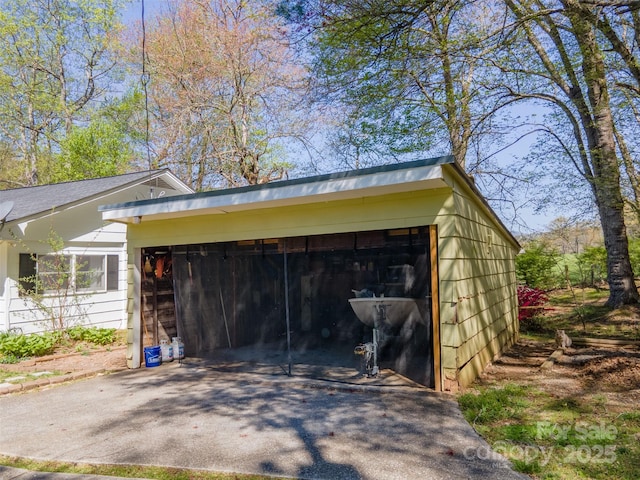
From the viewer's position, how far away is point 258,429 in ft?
11.6

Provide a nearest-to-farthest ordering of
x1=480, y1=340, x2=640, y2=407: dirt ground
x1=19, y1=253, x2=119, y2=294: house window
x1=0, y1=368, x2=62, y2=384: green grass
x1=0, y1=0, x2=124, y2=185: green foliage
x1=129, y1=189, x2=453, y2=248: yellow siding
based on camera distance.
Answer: x1=480, y1=340, x2=640, y2=407: dirt ground
x1=129, y1=189, x2=453, y2=248: yellow siding
x1=0, y1=368, x2=62, y2=384: green grass
x1=19, y1=253, x2=119, y2=294: house window
x1=0, y1=0, x2=124, y2=185: green foliage

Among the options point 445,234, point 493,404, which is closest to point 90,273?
point 445,234

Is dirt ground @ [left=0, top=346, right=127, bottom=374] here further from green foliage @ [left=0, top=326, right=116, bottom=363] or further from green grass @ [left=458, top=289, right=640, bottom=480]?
green grass @ [left=458, top=289, right=640, bottom=480]

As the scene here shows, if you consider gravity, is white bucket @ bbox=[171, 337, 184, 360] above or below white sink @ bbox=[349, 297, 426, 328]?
below

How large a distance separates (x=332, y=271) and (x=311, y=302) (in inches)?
21.7

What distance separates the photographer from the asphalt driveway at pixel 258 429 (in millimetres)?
2812

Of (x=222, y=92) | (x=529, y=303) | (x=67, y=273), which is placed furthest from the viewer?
(x=222, y=92)

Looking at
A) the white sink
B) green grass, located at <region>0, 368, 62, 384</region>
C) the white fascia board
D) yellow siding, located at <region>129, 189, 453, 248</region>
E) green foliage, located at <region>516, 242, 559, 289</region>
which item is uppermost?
the white fascia board

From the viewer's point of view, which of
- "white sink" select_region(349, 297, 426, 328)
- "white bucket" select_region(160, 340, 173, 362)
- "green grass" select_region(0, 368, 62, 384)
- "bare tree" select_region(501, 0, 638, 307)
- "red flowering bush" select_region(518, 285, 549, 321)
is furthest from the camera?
"red flowering bush" select_region(518, 285, 549, 321)

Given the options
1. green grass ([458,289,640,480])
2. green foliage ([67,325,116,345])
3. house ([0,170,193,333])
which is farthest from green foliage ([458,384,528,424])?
house ([0,170,193,333])

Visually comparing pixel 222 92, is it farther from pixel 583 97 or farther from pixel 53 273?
pixel 583 97

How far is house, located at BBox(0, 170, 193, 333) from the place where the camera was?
7613mm

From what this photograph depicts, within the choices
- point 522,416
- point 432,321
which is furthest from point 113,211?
point 522,416

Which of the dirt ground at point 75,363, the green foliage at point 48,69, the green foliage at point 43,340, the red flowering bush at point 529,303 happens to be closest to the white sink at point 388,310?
the dirt ground at point 75,363
